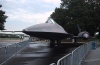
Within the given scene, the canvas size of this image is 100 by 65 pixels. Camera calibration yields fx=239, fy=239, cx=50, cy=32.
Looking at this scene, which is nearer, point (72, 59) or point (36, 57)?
point (72, 59)

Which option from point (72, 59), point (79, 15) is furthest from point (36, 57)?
point (79, 15)

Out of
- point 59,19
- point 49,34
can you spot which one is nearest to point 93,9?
point 59,19

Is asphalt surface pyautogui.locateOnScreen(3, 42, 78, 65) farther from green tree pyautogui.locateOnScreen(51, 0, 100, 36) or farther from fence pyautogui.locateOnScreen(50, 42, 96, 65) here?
green tree pyautogui.locateOnScreen(51, 0, 100, 36)

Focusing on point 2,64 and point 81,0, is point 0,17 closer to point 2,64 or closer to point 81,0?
point 81,0

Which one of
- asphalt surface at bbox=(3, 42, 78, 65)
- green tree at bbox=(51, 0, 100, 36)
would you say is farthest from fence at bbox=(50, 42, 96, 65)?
green tree at bbox=(51, 0, 100, 36)

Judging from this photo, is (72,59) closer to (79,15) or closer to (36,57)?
(36,57)

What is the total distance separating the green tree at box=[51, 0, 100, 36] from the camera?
5553 centimetres

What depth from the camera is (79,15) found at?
57469 millimetres

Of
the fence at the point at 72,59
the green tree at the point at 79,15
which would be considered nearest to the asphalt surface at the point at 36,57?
the fence at the point at 72,59

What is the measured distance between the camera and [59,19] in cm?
5778

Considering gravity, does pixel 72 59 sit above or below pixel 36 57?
above

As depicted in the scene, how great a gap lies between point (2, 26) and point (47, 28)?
Result: 3422cm

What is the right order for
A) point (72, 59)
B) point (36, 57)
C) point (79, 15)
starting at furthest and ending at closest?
point (79, 15) < point (36, 57) < point (72, 59)

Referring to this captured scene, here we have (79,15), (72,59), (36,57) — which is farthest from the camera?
(79,15)
